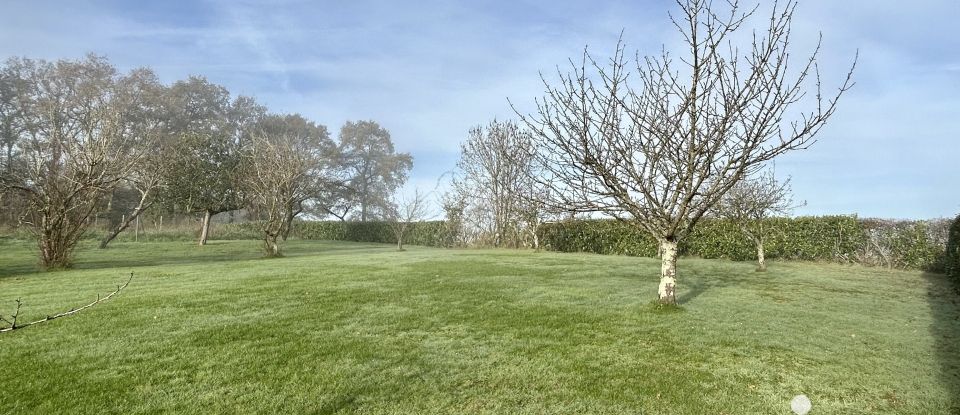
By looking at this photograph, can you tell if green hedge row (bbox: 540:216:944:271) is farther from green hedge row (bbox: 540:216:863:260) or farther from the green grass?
the green grass

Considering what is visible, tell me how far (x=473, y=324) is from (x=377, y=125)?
158 ft

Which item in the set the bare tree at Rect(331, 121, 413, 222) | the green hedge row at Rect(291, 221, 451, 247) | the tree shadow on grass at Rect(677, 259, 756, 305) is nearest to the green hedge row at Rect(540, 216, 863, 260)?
the tree shadow on grass at Rect(677, 259, 756, 305)

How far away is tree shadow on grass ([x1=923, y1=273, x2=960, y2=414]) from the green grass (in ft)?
0.12

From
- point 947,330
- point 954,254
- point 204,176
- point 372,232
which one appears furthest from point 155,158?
point 954,254

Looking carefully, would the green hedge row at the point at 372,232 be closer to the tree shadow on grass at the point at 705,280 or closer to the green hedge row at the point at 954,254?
the tree shadow on grass at the point at 705,280

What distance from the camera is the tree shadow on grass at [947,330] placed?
4629 millimetres

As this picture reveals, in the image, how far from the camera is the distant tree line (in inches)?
550

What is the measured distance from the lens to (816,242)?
1614cm

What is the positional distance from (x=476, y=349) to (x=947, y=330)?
21.6 feet

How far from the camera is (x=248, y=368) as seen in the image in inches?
186

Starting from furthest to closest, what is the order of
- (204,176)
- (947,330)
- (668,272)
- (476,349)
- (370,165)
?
(370,165) < (204,176) < (668,272) < (947,330) < (476,349)

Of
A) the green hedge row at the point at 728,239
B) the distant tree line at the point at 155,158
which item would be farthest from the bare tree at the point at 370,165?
the green hedge row at the point at 728,239

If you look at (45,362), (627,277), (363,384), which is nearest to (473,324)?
(363,384)

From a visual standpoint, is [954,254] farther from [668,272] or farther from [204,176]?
[204,176]
